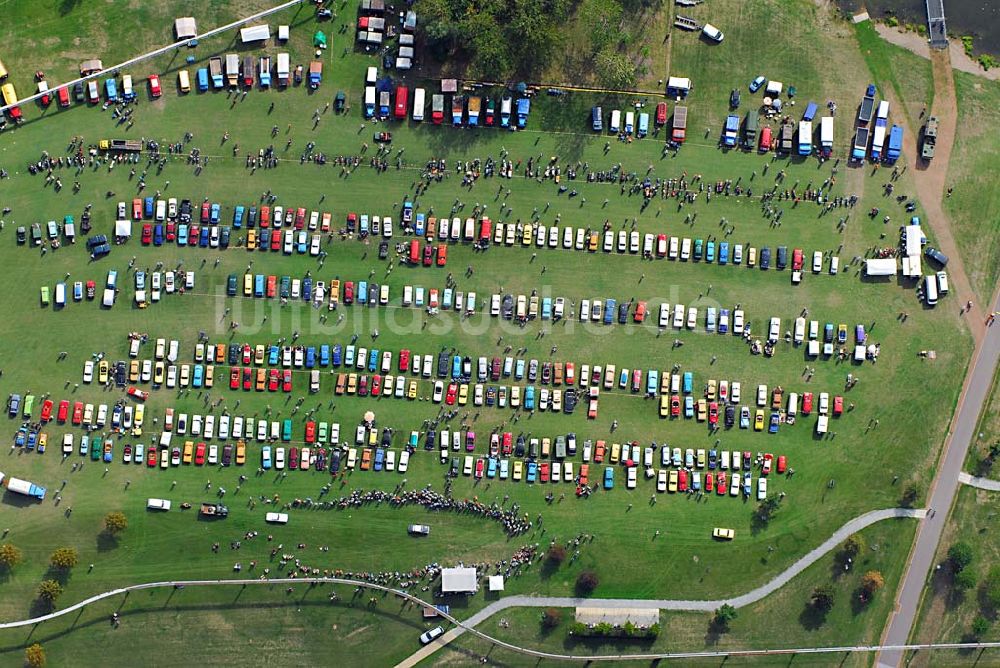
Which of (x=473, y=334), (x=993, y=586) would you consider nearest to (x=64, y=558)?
(x=473, y=334)

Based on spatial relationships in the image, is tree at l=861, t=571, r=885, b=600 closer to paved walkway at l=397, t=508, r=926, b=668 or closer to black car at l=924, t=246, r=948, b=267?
paved walkway at l=397, t=508, r=926, b=668

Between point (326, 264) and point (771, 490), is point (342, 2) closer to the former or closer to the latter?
point (326, 264)

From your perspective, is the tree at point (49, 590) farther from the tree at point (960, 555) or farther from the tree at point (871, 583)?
the tree at point (960, 555)

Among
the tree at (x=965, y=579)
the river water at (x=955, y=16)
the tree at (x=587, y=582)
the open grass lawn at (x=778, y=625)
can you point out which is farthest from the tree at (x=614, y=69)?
the tree at (x=965, y=579)

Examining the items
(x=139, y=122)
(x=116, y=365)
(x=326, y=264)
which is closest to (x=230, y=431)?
(x=116, y=365)

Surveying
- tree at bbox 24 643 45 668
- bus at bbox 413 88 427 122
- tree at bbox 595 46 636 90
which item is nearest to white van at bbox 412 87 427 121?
bus at bbox 413 88 427 122

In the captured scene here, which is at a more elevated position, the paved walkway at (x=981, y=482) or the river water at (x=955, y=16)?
the river water at (x=955, y=16)
